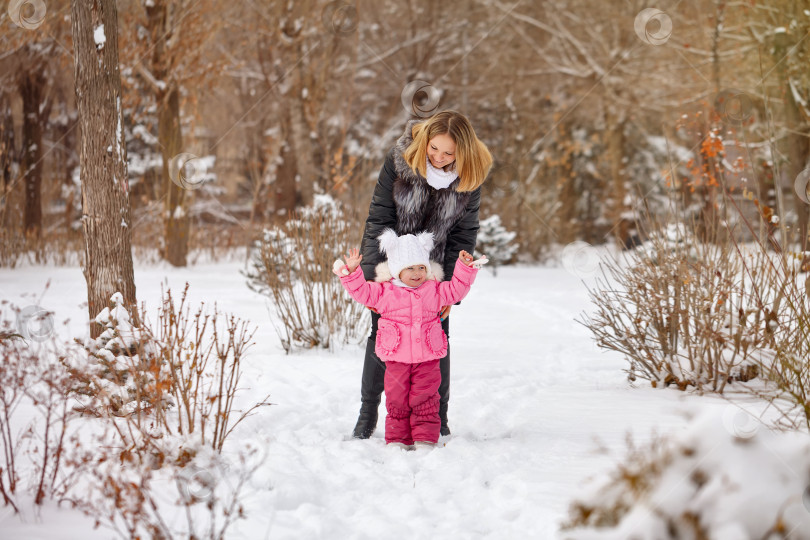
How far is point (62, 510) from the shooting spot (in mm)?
2520

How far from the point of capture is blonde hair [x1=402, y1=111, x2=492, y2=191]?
11.3 ft

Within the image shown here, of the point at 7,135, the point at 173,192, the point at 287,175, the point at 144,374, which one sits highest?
the point at 7,135

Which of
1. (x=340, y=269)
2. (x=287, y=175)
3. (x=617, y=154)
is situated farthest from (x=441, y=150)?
(x=287, y=175)

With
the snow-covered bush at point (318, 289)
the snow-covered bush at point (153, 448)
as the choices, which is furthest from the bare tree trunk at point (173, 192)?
the snow-covered bush at point (153, 448)

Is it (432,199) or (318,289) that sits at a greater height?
(432,199)

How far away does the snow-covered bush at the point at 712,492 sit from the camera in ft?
5.08

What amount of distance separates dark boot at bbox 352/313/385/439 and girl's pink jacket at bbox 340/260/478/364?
0.19m

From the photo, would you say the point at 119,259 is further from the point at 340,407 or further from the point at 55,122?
the point at 55,122

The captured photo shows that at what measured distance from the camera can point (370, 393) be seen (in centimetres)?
371

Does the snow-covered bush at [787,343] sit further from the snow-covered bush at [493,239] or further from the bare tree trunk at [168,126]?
the bare tree trunk at [168,126]

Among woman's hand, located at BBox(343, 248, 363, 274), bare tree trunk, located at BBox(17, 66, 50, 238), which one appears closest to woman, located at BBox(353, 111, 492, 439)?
woman's hand, located at BBox(343, 248, 363, 274)

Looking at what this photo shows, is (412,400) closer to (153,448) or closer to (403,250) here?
(403,250)

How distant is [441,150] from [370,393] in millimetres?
1375

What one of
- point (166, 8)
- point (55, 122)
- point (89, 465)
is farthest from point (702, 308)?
point (55, 122)
